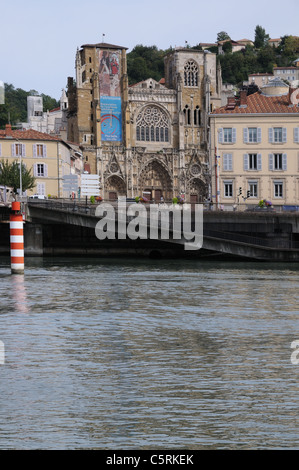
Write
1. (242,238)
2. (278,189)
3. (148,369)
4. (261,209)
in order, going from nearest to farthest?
(148,369) → (242,238) → (261,209) → (278,189)

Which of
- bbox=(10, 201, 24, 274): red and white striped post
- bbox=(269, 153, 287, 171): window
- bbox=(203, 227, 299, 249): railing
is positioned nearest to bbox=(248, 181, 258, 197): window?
bbox=(269, 153, 287, 171): window

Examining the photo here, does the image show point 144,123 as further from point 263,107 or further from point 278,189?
point 278,189

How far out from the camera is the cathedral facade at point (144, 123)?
379ft

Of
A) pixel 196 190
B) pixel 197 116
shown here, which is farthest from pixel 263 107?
pixel 197 116

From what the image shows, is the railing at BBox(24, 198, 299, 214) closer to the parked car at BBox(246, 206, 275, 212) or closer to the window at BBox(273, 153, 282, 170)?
the parked car at BBox(246, 206, 275, 212)

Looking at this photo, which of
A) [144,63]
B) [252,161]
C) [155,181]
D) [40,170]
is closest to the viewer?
[252,161]

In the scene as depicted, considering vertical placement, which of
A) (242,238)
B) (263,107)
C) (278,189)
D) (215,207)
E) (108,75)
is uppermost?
(108,75)

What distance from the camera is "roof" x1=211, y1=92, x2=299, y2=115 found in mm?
78750

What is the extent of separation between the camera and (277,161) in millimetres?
79125

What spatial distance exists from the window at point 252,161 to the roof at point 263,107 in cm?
374

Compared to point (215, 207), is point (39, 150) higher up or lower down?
higher up

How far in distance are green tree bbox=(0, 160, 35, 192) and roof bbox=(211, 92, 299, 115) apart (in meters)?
17.5

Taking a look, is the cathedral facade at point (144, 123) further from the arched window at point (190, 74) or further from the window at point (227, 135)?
the window at point (227, 135)

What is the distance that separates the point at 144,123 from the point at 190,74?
32.2 ft
